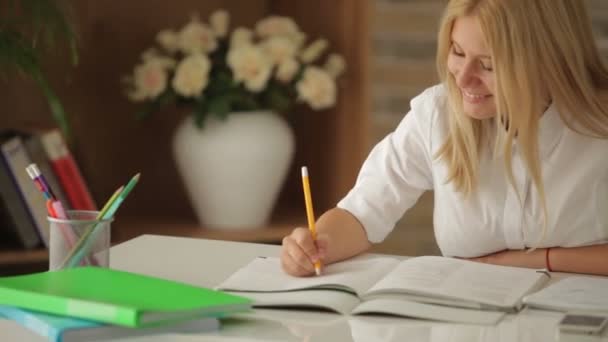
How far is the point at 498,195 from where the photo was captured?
1.97 metres

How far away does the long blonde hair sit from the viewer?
5.92 feet

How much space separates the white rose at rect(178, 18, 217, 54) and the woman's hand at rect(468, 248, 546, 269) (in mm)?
1281

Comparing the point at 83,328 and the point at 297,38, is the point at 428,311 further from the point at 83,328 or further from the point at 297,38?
the point at 297,38

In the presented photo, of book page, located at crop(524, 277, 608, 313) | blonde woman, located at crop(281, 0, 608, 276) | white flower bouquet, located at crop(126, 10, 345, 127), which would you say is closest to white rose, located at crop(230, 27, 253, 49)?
white flower bouquet, located at crop(126, 10, 345, 127)

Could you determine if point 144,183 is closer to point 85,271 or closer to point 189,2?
point 189,2

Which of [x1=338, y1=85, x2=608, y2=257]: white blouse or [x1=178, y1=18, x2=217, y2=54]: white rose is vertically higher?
[x1=178, y1=18, x2=217, y2=54]: white rose

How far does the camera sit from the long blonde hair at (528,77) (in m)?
1.80

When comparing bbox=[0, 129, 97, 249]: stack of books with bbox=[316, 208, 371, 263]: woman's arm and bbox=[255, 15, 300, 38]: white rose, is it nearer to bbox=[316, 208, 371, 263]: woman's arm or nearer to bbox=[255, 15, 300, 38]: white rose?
bbox=[255, 15, 300, 38]: white rose

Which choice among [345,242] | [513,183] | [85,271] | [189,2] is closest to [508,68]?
[513,183]

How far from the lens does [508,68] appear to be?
1.81 metres

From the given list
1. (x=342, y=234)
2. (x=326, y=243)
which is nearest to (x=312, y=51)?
(x=342, y=234)

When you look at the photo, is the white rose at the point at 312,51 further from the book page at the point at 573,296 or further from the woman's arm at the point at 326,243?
the book page at the point at 573,296

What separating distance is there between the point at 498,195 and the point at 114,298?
2.88 feet

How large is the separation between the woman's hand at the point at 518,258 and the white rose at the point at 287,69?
44.7 inches
